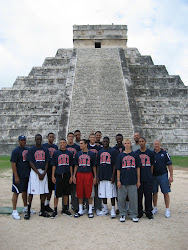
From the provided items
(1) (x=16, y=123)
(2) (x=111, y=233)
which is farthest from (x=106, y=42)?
(2) (x=111, y=233)

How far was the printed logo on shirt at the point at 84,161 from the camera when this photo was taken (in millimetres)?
5348

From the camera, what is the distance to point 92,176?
5.38 meters

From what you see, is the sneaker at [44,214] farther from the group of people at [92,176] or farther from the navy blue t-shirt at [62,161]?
the navy blue t-shirt at [62,161]

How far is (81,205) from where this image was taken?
5332mm

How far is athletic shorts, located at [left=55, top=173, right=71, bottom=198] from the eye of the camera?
521 cm

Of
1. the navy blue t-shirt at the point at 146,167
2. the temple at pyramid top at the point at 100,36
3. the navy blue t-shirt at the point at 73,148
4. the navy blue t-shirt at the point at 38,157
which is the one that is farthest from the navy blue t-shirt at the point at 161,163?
the temple at pyramid top at the point at 100,36

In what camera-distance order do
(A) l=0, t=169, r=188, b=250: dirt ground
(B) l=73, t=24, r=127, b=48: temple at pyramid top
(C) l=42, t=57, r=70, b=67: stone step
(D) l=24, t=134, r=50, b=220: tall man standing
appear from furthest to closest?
1. (B) l=73, t=24, r=127, b=48: temple at pyramid top
2. (C) l=42, t=57, r=70, b=67: stone step
3. (D) l=24, t=134, r=50, b=220: tall man standing
4. (A) l=0, t=169, r=188, b=250: dirt ground

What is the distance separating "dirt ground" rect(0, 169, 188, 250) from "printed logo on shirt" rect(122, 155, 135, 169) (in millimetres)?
983

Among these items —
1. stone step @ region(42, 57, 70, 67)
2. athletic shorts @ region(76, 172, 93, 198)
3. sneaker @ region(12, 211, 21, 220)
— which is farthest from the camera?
stone step @ region(42, 57, 70, 67)

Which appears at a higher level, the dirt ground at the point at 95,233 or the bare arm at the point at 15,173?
the bare arm at the point at 15,173

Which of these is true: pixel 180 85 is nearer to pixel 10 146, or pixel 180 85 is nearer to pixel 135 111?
pixel 135 111

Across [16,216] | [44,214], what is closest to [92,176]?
[44,214]

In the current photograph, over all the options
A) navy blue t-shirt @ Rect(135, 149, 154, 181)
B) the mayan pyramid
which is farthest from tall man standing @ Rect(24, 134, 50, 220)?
the mayan pyramid

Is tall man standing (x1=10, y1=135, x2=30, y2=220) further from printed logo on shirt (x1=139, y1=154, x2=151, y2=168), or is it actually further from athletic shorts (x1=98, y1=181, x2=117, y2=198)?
printed logo on shirt (x1=139, y1=154, x2=151, y2=168)
